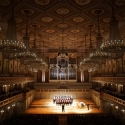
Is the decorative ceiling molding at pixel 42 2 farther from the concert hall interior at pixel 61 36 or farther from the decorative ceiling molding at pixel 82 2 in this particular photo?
the decorative ceiling molding at pixel 82 2

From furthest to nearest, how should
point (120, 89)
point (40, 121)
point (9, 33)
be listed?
1. point (120, 89)
2. point (40, 121)
3. point (9, 33)

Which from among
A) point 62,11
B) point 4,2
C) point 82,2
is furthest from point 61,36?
point 4,2

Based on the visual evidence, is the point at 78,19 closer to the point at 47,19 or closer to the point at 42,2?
the point at 47,19


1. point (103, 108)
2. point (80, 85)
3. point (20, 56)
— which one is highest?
point (20, 56)

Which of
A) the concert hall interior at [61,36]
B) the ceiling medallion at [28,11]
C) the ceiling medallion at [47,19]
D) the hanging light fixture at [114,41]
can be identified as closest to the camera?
the hanging light fixture at [114,41]

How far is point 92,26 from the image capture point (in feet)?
44.0

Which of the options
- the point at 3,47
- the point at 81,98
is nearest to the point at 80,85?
the point at 81,98

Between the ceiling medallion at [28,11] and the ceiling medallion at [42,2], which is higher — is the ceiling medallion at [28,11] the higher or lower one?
the lower one

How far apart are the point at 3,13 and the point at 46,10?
2.78m

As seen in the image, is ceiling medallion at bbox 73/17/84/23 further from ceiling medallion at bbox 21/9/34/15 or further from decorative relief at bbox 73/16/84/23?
ceiling medallion at bbox 21/9/34/15

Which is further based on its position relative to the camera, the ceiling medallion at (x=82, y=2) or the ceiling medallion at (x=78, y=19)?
the ceiling medallion at (x=78, y=19)

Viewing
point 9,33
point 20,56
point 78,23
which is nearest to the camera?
point 9,33

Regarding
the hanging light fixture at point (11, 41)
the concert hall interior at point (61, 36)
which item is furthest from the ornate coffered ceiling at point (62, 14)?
the hanging light fixture at point (11, 41)

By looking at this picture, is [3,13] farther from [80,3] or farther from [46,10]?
[80,3]
